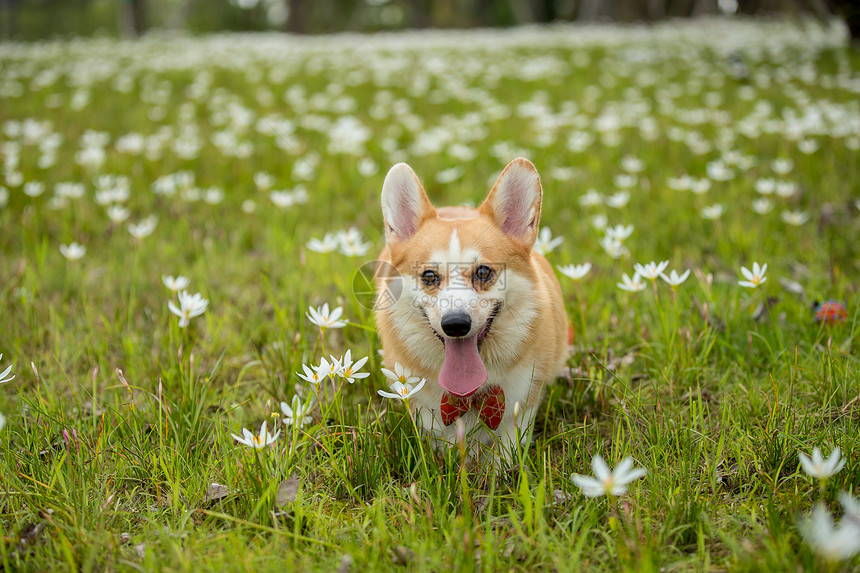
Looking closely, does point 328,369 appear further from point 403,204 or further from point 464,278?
point 403,204

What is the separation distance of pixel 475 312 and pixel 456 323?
0.11 meters

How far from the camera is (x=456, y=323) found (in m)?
2.01

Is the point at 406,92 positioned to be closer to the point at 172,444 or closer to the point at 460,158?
the point at 460,158

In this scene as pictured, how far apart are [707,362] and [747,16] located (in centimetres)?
2479

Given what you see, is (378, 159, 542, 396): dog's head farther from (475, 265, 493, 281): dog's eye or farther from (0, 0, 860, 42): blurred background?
(0, 0, 860, 42): blurred background

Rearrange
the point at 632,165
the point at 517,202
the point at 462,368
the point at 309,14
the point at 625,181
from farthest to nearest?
the point at 309,14
the point at 632,165
the point at 625,181
the point at 517,202
the point at 462,368

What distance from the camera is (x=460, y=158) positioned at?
18.7 feet

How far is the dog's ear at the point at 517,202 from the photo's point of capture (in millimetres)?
2379

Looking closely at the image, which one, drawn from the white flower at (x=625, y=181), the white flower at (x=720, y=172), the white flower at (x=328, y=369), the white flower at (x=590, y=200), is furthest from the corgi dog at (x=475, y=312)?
the white flower at (x=720, y=172)

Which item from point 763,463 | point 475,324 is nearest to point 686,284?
point 763,463

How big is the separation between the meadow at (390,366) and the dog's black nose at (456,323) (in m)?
0.42

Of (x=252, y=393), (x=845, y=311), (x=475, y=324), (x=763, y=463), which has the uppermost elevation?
(x=475, y=324)

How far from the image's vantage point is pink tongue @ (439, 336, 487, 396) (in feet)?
6.95

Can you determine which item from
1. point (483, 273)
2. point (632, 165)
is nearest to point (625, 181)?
point (632, 165)
